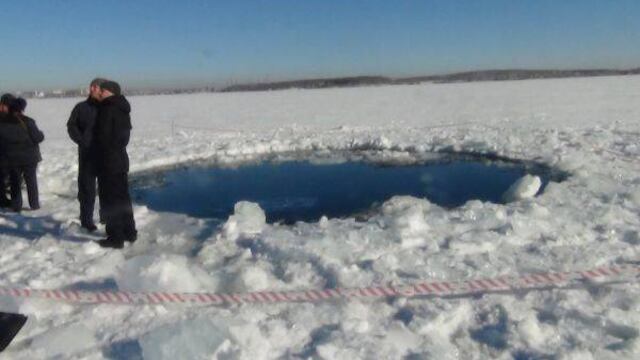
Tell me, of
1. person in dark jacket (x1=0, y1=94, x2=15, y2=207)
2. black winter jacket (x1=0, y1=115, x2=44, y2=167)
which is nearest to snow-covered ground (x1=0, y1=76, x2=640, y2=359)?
person in dark jacket (x1=0, y1=94, x2=15, y2=207)

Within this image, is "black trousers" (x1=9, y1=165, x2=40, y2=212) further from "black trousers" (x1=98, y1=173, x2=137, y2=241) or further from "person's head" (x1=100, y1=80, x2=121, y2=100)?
"person's head" (x1=100, y1=80, x2=121, y2=100)

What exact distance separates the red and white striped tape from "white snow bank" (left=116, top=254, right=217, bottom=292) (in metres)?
0.07

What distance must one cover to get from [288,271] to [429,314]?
1336mm

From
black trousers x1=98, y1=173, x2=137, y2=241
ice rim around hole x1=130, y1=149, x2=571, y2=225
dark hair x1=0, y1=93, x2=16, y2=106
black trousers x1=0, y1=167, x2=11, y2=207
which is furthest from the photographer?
ice rim around hole x1=130, y1=149, x2=571, y2=225

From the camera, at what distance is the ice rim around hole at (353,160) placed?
34.4 feet

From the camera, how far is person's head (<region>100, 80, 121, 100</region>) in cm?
537

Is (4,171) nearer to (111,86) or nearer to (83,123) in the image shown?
(83,123)

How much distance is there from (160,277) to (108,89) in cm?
184

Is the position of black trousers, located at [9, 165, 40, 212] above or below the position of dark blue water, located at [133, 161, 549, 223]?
above

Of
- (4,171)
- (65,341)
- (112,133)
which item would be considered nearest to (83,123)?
(112,133)

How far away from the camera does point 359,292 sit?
4383 millimetres

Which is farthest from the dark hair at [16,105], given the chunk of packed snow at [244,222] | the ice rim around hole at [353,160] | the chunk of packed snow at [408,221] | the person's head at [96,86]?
the chunk of packed snow at [408,221]

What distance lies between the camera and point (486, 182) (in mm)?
9477

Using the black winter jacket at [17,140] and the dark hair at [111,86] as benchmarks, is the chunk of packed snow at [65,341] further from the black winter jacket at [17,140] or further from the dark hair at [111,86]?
the black winter jacket at [17,140]
